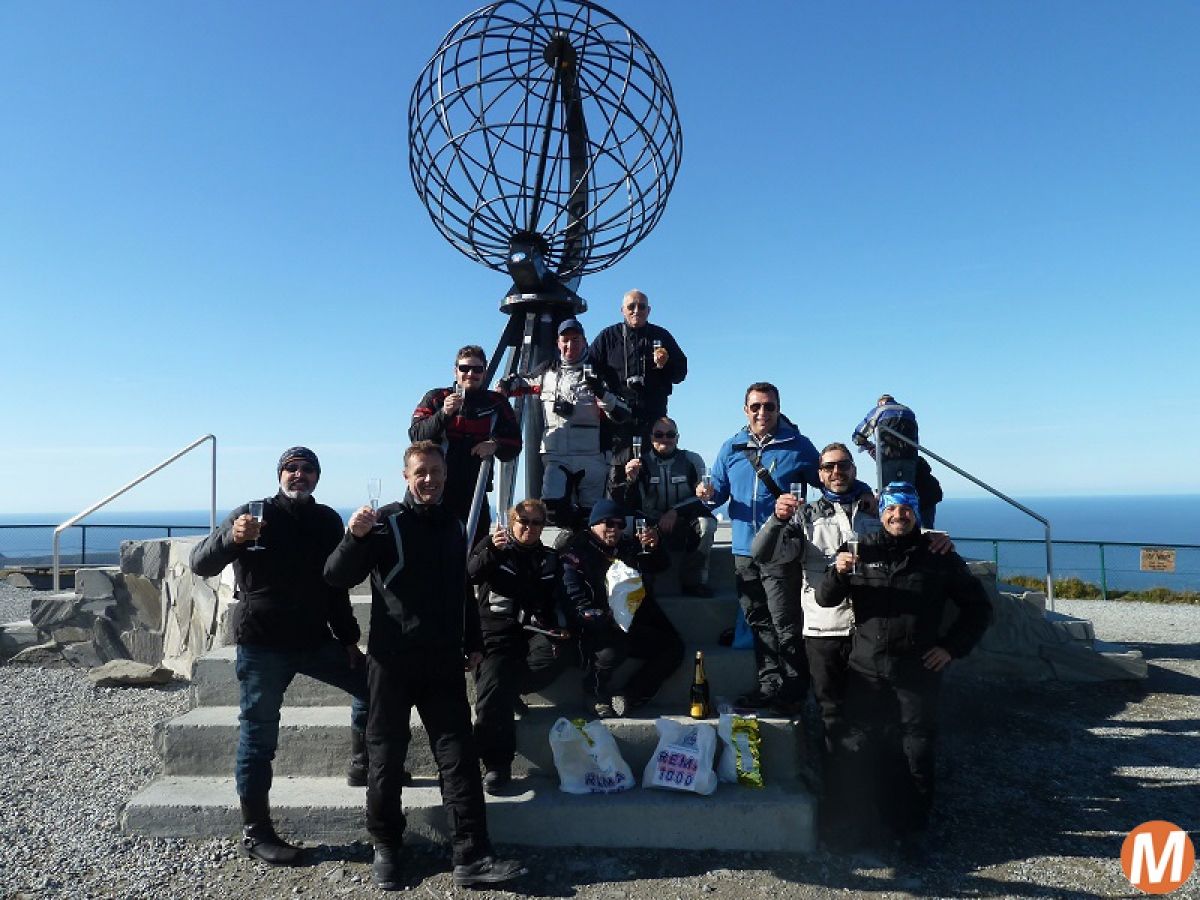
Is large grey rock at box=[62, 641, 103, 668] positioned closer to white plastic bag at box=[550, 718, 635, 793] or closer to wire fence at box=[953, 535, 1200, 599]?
white plastic bag at box=[550, 718, 635, 793]

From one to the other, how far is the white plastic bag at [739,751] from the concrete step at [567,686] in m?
0.42

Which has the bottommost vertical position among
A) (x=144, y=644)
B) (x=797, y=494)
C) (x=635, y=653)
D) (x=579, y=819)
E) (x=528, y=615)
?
(x=579, y=819)

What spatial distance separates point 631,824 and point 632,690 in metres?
0.71

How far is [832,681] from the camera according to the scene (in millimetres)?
4141

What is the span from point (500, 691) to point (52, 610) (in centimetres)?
701

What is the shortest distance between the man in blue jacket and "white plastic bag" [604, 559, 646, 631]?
2.39ft

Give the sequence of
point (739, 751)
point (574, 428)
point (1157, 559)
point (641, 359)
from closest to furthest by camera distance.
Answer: point (739, 751) → point (574, 428) → point (641, 359) → point (1157, 559)

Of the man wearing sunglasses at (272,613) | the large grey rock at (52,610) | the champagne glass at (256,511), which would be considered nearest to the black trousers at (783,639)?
the man wearing sunglasses at (272,613)

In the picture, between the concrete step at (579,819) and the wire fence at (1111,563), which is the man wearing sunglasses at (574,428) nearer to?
the concrete step at (579,819)

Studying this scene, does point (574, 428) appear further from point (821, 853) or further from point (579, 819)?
point (821, 853)

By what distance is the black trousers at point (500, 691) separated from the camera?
403cm

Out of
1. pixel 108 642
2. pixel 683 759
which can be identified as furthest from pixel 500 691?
pixel 108 642

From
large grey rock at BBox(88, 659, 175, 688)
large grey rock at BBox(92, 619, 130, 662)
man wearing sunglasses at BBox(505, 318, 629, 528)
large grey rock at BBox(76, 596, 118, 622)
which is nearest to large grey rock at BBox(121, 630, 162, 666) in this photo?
large grey rock at BBox(92, 619, 130, 662)

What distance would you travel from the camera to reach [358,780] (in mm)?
4168
